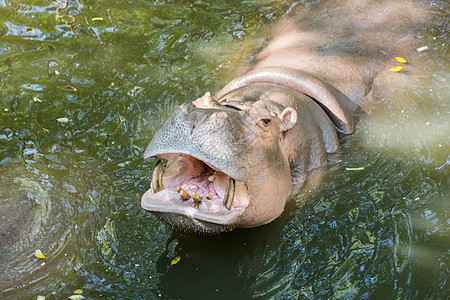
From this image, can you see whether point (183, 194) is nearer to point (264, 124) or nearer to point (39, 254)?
point (264, 124)

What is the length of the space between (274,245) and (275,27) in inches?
152

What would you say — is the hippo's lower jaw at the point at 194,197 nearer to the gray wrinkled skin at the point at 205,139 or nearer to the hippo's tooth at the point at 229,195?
the hippo's tooth at the point at 229,195

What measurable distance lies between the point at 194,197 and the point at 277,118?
1.24 m

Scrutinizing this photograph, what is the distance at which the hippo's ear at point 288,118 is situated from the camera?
5.12 meters

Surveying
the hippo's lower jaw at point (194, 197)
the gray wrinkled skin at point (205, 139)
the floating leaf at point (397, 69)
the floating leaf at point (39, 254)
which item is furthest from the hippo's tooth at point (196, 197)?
the floating leaf at point (397, 69)

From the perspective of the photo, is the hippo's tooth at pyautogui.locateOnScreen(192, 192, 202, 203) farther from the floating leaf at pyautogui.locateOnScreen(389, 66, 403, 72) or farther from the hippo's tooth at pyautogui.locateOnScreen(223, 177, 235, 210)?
the floating leaf at pyautogui.locateOnScreen(389, 66, 403, 72)

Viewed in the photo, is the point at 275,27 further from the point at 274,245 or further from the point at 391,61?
the point at 274,245

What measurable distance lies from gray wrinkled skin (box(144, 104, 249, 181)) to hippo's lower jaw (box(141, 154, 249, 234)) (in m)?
0.19

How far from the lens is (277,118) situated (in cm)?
520

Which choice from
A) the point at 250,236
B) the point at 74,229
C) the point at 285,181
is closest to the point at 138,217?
the point at 74,229

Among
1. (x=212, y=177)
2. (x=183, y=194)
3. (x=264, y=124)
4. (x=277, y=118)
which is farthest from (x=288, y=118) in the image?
(x=183, y=194)

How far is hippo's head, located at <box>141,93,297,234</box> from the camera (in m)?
4.23

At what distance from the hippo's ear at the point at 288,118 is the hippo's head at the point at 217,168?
0.33 feet

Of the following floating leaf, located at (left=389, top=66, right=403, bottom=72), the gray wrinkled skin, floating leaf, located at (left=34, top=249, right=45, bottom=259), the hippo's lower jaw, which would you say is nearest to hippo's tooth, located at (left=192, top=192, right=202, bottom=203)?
the hippo's lower jaw
